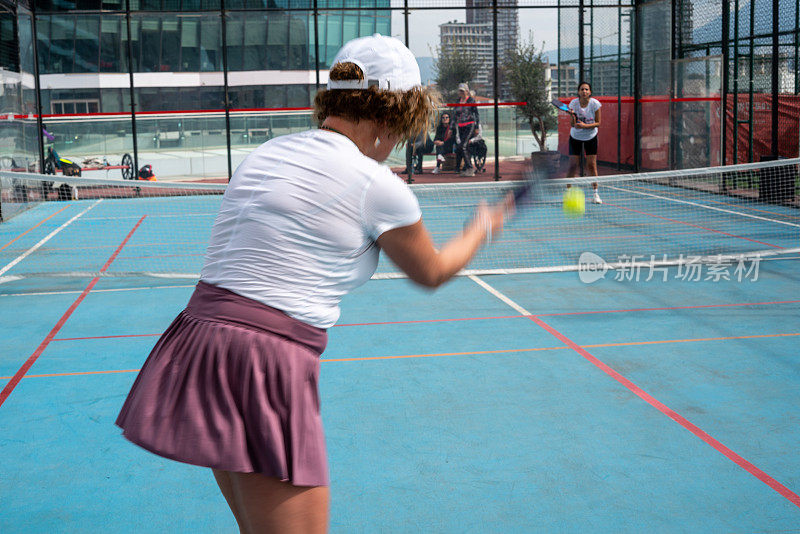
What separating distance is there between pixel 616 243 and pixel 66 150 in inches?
474

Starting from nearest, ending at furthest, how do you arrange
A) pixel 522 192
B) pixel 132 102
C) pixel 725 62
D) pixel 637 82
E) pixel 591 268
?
1. pixel 522 192
2. pixel 591 268
3. pixel 725 62
4. pixel 132 102
5. pixel 637 82

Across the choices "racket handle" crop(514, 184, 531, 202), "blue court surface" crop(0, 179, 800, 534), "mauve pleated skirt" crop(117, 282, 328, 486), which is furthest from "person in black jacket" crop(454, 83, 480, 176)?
"mauve pleated skirt" crop(117, 282, 328, 486)

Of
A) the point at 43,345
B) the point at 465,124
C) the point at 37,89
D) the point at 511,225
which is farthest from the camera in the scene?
the point at 465,124

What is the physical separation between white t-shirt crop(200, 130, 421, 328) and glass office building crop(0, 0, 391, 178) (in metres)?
16.3

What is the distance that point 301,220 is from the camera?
159 centimetres

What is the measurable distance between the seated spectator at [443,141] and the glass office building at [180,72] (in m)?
2.60

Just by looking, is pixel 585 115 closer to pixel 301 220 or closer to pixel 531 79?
pixel 531 79

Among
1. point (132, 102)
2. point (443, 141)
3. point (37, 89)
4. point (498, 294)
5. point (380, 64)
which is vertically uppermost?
point (37, 89)

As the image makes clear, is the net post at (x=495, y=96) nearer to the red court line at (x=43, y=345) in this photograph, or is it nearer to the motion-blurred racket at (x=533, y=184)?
the red court line at (x=43, y=345)

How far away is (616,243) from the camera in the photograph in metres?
10.2

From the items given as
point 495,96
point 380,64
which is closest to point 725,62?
point 495,96

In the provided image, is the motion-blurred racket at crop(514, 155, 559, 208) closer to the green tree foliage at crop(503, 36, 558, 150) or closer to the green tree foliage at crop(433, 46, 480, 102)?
the green tree foliage at crop(433, 46, 480, 102)

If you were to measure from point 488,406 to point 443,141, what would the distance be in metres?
15.3

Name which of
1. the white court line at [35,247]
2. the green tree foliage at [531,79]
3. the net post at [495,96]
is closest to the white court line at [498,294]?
the white court line at [35,247]
